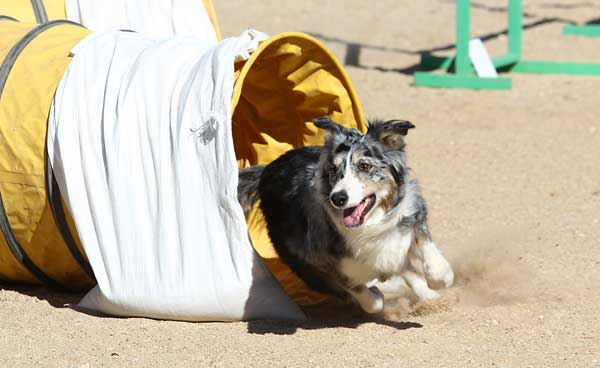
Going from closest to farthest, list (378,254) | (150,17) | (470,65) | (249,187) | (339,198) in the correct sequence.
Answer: (339,198) < (378,254) < (249,187) < (150,17) < (470,65)

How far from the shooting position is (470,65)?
39.4 feet

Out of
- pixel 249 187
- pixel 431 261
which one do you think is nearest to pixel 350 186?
pixel 431 261

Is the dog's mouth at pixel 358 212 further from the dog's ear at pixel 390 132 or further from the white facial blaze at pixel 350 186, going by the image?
the dog's ear at pixel 390 132

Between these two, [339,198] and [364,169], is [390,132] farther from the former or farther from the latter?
[339,198]

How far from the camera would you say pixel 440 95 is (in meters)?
11.5

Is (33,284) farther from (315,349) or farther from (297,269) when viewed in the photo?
(315,349)

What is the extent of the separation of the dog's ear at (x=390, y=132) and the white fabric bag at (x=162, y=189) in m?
0.76

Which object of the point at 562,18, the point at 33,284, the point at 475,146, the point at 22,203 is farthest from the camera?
the point at 562,18

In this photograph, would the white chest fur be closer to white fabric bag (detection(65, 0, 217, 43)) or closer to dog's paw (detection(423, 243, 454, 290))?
dog's paw (detection(423, 243, 454, 290))

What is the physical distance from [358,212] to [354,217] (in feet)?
0.10

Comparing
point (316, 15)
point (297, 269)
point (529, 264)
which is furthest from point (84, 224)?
point (316, 15)

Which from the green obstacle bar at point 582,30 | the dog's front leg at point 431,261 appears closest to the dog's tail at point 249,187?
the dog's front leg at point 431,261

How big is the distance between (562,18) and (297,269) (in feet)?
34.4

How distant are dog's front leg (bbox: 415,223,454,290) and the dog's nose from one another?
0.64m
